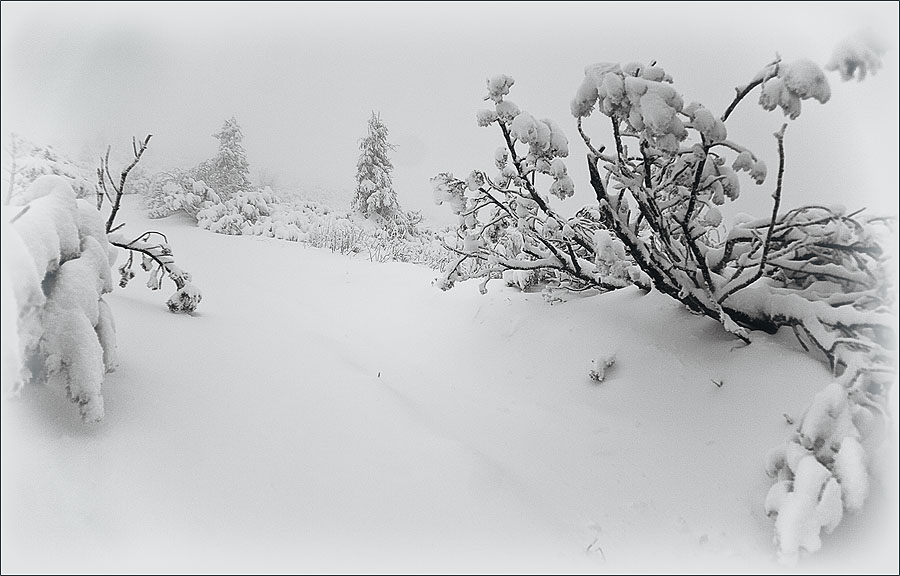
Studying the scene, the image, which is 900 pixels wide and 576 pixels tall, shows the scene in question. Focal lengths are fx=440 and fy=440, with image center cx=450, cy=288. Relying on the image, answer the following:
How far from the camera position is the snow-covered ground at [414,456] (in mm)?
1561

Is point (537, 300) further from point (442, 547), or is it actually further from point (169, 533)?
point (169, 533)

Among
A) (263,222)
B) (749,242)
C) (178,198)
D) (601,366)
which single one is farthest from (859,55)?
(178,198)

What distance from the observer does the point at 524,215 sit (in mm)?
3963

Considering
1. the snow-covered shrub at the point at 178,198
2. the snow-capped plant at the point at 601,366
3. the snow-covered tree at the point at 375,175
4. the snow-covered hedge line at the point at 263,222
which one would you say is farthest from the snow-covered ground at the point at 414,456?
the snow-covered tree at the point at 375,175

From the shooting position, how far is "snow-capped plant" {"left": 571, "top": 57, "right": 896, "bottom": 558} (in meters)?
1.86

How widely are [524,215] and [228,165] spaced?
17134 mm

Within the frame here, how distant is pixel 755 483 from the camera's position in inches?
96.3

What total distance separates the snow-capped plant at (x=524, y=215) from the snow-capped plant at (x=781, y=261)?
27cm

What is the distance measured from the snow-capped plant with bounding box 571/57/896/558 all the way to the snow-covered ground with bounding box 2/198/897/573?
0.87 ft

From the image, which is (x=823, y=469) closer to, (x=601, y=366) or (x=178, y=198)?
(x=601, y=366)

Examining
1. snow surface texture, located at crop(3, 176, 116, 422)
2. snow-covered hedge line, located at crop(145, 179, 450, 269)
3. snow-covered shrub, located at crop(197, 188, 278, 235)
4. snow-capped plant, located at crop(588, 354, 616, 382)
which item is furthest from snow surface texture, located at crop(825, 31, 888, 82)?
snow-covered shrub, located at crop(197, 188, 278, 235)

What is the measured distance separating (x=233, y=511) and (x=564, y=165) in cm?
297

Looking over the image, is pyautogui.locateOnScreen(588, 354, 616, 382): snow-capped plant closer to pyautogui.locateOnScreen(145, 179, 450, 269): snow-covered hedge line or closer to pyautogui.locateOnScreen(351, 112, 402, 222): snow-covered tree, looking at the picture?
pyautogui.locateOnScreen(145, 179, 450, 269): snow-covered hedge line

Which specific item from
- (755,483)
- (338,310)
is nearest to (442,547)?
(755,483)
